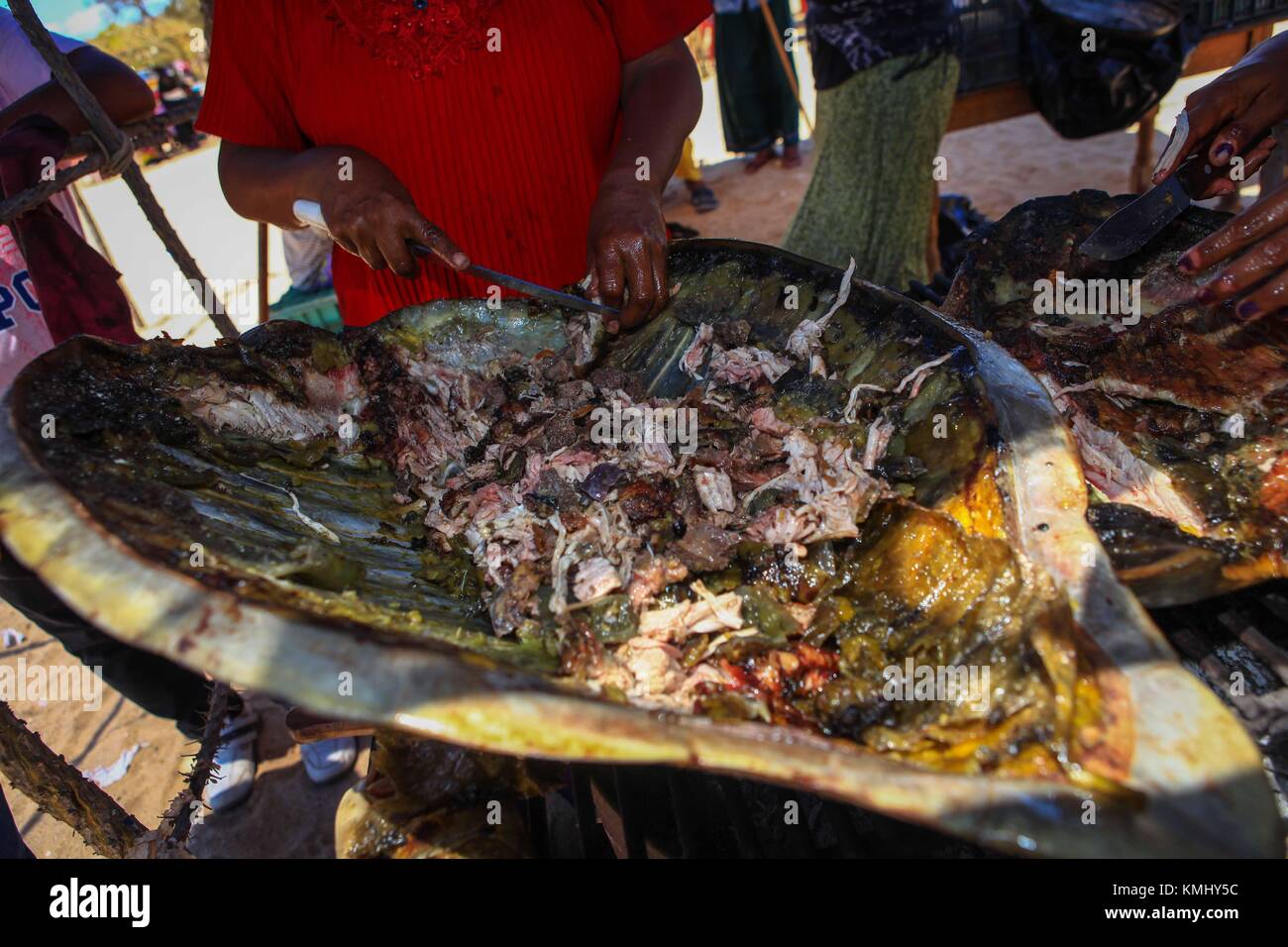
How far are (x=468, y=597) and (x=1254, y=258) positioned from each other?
89.3 inches

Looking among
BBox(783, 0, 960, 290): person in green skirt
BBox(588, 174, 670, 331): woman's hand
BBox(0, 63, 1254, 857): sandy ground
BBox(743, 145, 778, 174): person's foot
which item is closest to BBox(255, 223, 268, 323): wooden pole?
BBox(0, 63, 1254, 857): sandy ground

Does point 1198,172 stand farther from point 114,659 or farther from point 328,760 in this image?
point 114,659

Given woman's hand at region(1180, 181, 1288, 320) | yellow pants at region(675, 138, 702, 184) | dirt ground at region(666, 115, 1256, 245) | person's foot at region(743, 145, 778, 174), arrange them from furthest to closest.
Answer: person's foot at region(743, 145, 778, 174) < yellow pants at region(675, 138, 702, 184) < dirt ground at region(666, 115, 1256, 245) < woman's hand at region(1180, 181, 1288, 320)

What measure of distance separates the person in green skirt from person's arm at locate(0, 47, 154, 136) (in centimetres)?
449

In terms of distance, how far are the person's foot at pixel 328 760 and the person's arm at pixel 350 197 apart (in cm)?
256

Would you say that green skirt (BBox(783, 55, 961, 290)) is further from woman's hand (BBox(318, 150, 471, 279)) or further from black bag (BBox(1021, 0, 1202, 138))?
woman's hand (BBox(318, 150, 471, 279))

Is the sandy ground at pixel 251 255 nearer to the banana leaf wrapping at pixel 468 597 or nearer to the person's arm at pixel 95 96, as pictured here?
the banana leaf wrapping at pixel 468 597

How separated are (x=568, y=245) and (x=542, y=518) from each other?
136 cm

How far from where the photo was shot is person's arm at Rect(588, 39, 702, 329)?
8.47ft

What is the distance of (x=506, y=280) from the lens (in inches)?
97.3

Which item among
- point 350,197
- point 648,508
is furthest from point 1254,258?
point 350,197

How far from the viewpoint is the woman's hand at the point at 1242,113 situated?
2453 millimetres
